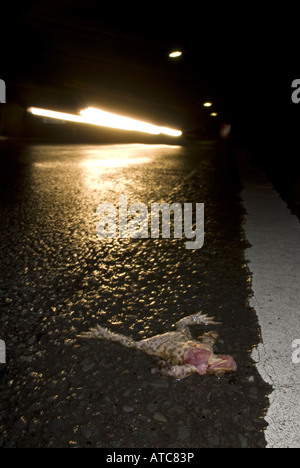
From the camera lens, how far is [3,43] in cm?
944

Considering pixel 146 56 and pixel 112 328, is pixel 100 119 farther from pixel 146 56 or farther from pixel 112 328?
pixel 112 328

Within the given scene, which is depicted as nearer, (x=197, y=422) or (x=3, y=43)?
(x=197, y=422)

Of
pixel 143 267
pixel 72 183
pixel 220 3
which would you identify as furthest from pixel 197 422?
pixel 220 3

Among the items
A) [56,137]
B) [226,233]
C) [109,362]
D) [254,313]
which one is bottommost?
[109,362]

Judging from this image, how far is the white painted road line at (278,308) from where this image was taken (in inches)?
63.5

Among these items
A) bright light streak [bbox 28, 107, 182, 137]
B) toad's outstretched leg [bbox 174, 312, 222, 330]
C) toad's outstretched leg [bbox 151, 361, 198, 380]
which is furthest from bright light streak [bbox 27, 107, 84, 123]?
toad's outstretched leg [bbox 151, 361, 198, 380]

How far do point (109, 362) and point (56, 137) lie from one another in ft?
54.4

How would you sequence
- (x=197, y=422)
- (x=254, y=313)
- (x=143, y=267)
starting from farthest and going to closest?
1. (x=143, y=267)
2. (x=254, y=313)
3. (x=197, y=422)

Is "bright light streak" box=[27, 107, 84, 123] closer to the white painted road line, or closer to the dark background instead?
the dark background

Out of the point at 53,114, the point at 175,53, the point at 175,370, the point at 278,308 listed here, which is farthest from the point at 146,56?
the point at 175,370

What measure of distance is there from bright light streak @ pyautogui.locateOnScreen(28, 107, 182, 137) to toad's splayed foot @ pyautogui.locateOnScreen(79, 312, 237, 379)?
49.6 feet

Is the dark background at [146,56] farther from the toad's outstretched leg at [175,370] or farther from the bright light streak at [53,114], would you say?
the toad's outstretched leg at [175,370]
